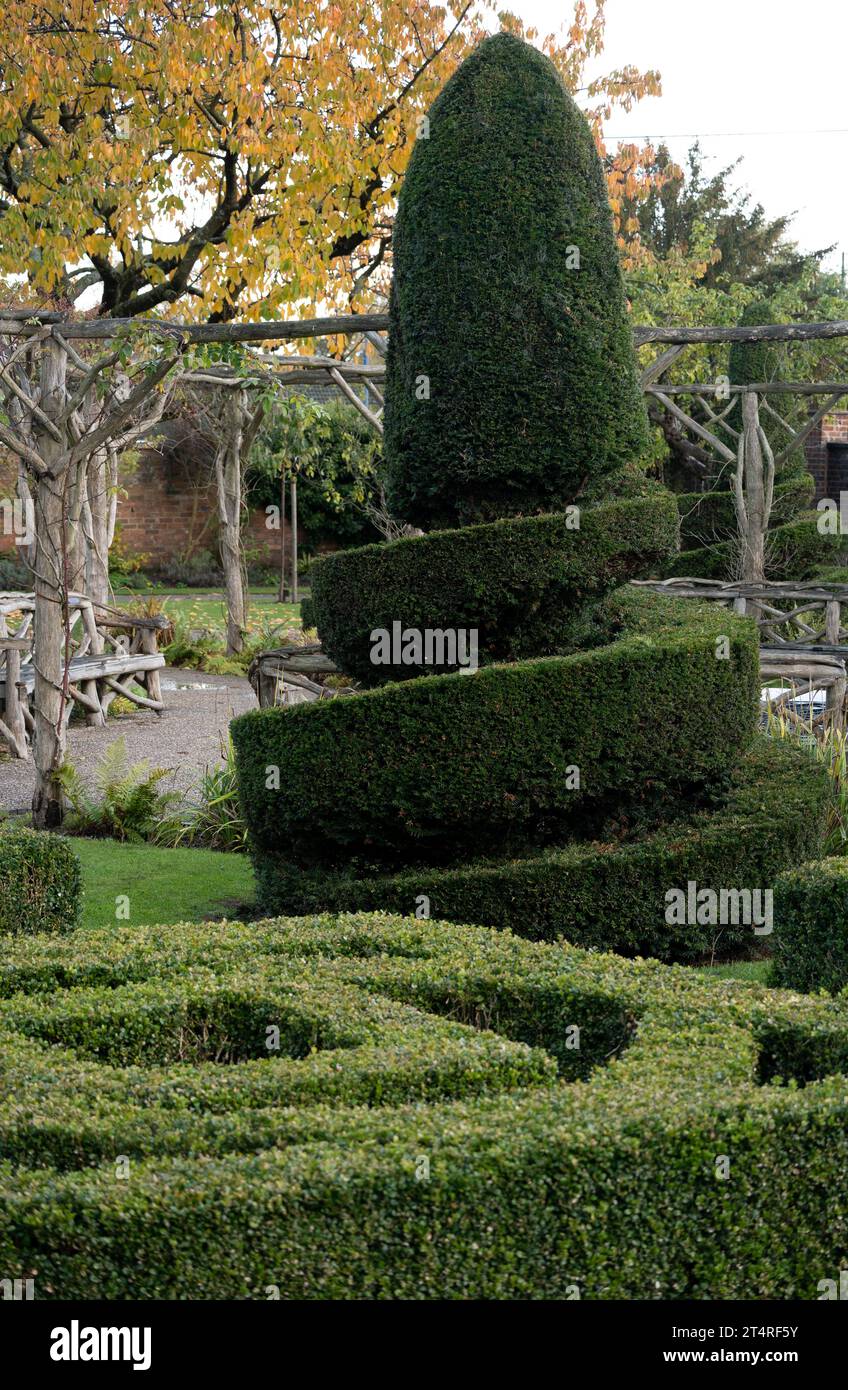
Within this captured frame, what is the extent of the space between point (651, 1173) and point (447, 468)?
14.7 ft

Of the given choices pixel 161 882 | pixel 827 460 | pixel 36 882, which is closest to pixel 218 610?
pixel 827 460

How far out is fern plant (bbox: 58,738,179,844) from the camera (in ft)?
31.6

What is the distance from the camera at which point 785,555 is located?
21406 mm

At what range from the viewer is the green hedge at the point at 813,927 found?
5016 mm

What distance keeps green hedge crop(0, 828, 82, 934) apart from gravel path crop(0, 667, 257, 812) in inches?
155

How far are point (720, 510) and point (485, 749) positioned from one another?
16.7 meters

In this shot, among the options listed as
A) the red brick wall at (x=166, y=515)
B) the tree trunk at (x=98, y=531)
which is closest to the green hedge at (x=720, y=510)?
the tree trunk at (x=98, y=531)

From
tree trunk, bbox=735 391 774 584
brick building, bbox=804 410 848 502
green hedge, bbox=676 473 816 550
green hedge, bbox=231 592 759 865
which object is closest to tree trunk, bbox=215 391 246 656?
tree trunk, bbox=735 391 774 584

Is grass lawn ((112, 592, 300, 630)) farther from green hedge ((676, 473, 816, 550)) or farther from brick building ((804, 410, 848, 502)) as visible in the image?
brick building ((804, 410, 848, 502))

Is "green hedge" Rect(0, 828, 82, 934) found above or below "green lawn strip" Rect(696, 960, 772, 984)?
above

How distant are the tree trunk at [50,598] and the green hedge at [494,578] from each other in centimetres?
283

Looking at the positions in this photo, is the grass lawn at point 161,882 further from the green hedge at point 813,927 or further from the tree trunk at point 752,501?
the tree trunk at point 752,501

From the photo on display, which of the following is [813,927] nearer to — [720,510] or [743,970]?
[743,970]
